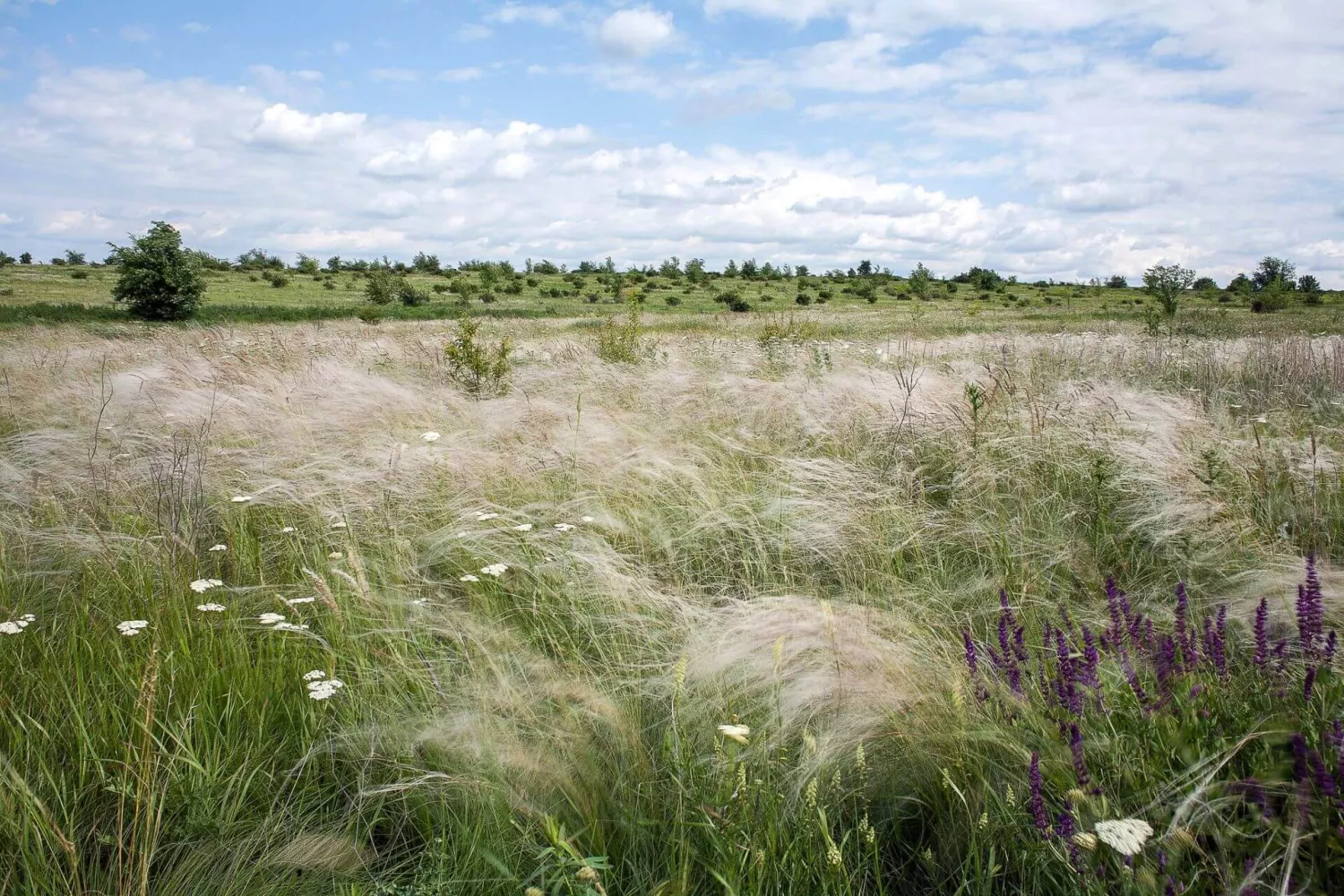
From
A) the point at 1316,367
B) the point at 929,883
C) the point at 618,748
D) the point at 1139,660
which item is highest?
the point at 1316,367

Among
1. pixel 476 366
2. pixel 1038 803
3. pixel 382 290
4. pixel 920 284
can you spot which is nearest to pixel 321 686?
pixel 1038 803

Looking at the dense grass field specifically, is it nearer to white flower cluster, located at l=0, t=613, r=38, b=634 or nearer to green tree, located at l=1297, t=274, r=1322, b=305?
white flower cluster, located at l=0, t=613, r=38, b=634

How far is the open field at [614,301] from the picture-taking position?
25938 millimetres

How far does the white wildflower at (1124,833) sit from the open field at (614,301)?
66.1 feet

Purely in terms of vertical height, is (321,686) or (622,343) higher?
(622,343)

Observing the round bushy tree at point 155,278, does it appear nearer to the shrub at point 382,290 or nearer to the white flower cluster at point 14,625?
the shrub at point 382,290

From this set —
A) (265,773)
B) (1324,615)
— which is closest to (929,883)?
(1324,615)

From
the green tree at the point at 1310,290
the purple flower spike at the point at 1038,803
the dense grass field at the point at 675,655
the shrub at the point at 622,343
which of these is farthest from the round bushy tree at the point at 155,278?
the green tree at the point at 1310,290

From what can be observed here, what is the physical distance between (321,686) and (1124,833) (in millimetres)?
1772

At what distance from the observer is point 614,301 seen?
41.6 m

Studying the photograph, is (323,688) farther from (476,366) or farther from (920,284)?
(920,284)

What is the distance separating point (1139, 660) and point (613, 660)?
1423 mm

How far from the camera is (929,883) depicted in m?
1.52

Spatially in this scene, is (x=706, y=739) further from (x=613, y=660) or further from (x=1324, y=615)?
(x=1324, y=615)
